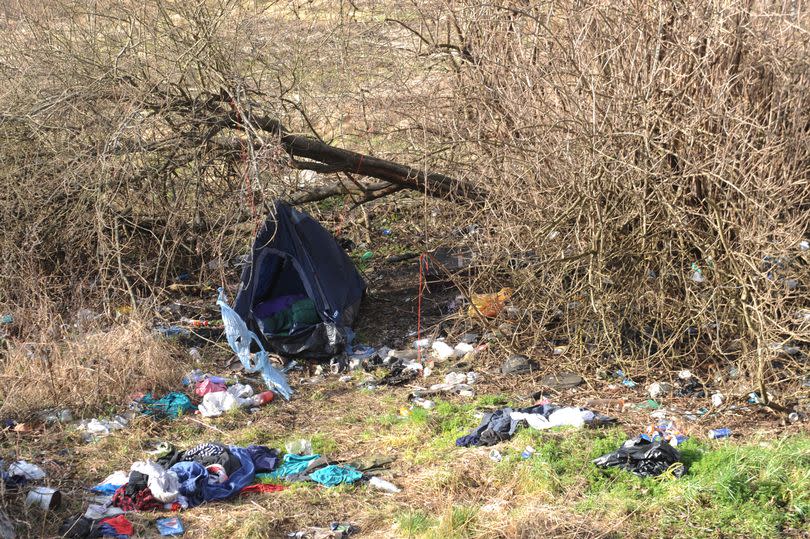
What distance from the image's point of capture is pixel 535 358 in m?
6.32

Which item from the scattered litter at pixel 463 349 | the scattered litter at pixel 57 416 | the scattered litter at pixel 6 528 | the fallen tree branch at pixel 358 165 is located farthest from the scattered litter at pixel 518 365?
the scattered litter at pixel 6 528

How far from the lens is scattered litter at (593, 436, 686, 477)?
4.37m

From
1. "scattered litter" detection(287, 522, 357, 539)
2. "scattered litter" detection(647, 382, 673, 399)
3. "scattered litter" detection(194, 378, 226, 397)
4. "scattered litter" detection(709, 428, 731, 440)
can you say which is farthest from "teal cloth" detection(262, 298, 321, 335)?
"scattered litter" detection(709, 428, 731, 440)

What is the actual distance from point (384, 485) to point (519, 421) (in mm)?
959

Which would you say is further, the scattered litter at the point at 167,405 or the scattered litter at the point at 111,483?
the scattered litter at the point at 167,405

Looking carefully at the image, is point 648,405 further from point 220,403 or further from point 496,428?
point 220,403

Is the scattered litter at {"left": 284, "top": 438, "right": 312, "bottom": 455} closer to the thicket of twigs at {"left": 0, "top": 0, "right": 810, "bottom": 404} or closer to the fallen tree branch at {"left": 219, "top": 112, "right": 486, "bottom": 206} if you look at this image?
the thicket of twigs at {"left": 0, "top": 0, "right": 810, "bottom": 404}

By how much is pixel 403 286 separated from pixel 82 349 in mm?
3335

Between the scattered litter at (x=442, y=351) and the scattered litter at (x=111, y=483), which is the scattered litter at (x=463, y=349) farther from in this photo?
the scattered litter at (x=111, y=483)

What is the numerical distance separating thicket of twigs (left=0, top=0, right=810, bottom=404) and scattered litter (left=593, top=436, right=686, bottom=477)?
1.04 m

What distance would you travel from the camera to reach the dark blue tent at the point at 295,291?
673 centimetres

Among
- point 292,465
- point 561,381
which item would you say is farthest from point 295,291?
point 292,465

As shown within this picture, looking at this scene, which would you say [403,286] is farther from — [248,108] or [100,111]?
[100,111]

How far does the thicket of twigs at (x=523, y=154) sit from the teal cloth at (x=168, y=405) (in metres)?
1.12
